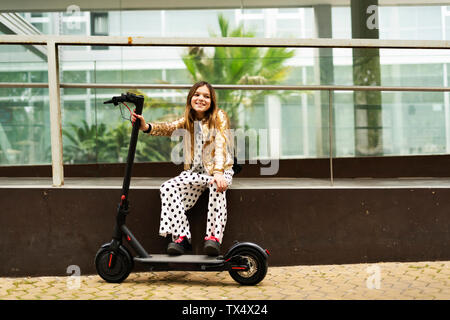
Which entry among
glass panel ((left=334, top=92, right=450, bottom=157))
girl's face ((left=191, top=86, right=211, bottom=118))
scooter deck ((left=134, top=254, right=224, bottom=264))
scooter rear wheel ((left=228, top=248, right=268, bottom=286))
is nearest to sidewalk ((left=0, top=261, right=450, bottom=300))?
scooter rear wheel ((left=228, top=248, right=268, bottom=286))

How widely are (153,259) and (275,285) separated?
0.99 metres

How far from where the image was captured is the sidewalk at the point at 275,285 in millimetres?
4098

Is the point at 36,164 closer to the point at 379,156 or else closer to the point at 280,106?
the point at 280,106

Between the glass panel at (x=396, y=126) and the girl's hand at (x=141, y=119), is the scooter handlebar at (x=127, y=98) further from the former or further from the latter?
the glass panel at (x=396, y=126)

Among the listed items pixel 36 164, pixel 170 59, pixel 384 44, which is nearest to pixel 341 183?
pixel 384 44

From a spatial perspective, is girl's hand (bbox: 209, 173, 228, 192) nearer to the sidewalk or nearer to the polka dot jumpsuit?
the polka dot jumpsuit

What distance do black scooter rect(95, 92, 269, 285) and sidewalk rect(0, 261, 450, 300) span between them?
4.1 inches

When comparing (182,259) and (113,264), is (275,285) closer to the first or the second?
(182,259)

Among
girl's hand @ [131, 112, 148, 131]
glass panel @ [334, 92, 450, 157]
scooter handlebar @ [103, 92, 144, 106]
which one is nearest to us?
scooter handlebar @ [103, 92, 144, 106]

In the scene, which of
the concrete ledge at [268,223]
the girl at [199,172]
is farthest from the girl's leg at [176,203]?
the concrete ledge at [268,223]

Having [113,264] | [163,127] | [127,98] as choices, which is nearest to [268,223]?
[163,127]

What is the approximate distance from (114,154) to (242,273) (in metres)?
3.43

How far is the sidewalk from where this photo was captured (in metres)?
4.10

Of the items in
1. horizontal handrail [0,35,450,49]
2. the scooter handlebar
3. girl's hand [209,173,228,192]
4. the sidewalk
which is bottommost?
the sidewalk
